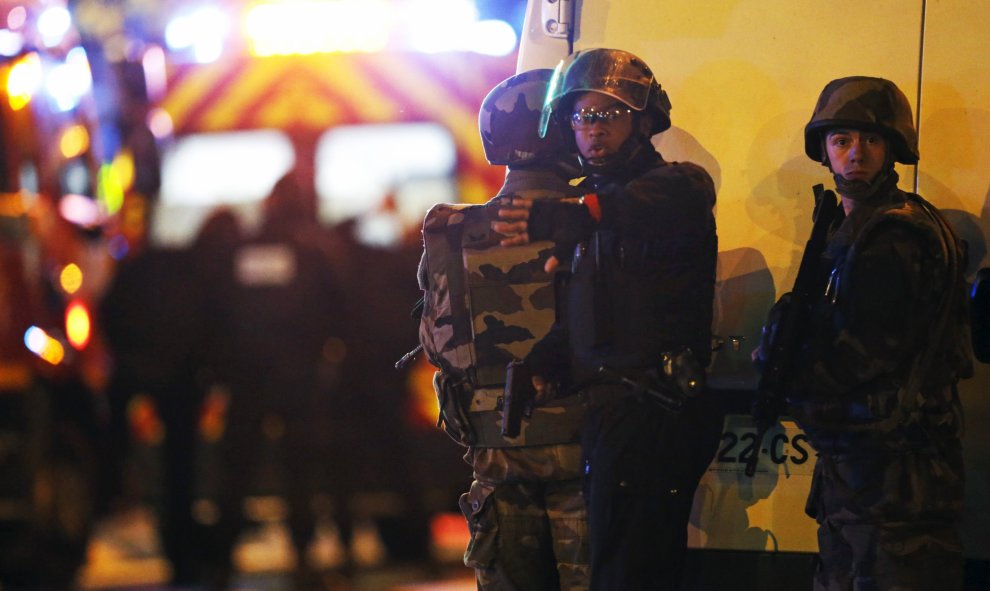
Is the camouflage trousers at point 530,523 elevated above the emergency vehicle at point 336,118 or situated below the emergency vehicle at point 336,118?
below

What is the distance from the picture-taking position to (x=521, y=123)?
11.1 feet

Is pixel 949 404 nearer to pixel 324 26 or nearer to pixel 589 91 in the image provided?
pixel 589 91

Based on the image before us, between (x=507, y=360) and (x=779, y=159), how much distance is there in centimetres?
90

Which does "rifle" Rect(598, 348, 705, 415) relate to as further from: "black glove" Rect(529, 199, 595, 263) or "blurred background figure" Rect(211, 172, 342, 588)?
"blurred background figure" Rect(211, 172, 342, 588)

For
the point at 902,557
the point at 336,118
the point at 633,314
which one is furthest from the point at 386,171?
the point at 902,557

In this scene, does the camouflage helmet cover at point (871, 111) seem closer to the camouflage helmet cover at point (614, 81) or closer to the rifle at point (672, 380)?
the camouflage helmet cover at point (614, 81)

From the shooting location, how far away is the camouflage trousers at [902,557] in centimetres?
282

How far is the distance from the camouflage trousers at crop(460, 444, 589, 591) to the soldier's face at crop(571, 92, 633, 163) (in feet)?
2.60

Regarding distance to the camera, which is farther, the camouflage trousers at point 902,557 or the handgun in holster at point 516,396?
the handgun in holster at point 516,396

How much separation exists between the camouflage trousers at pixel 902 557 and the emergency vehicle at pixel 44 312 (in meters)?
3.89

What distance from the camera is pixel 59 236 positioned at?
6074 millimetres

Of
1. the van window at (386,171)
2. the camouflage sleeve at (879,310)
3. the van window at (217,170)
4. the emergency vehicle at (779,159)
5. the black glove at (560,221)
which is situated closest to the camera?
the camouflage sleeve at (879,310)

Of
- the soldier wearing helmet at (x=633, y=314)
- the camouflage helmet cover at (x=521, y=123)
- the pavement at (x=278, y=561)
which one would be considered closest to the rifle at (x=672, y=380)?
the soldier wearing helmet at (x=633, y=314)

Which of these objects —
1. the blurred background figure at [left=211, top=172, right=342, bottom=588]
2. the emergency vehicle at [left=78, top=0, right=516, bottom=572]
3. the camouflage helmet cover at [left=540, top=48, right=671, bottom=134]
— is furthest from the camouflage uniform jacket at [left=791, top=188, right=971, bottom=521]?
the emergency vehicle at [left=78, top=0, right=516, bottom=572]
